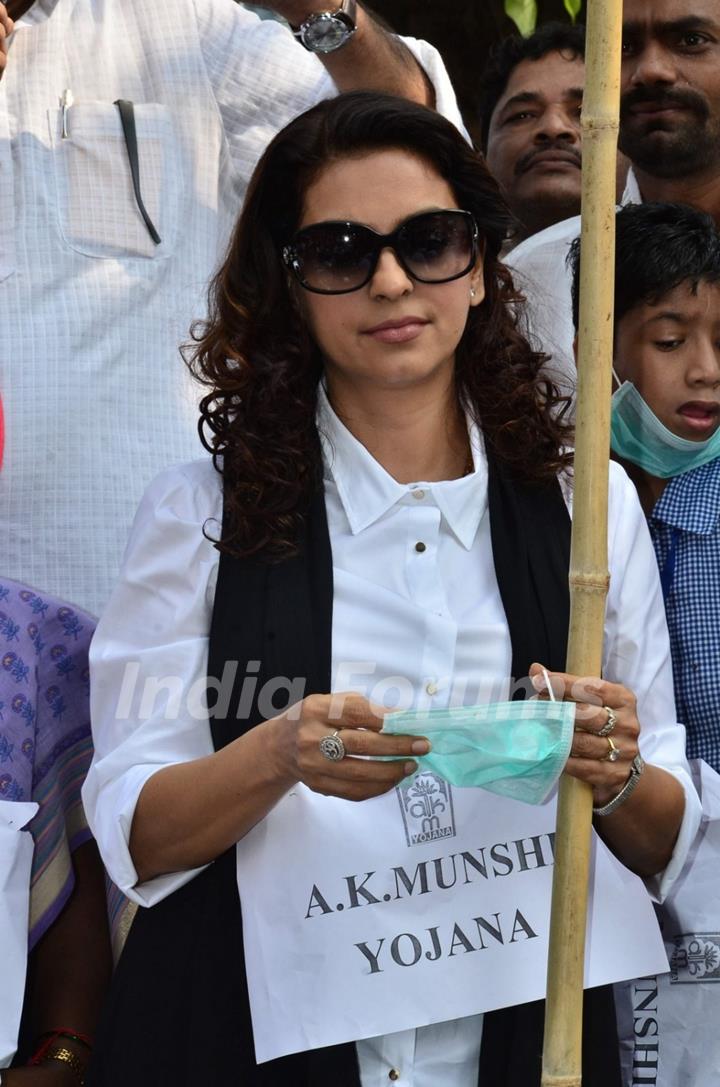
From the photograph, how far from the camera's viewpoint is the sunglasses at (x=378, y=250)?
217 centimetres

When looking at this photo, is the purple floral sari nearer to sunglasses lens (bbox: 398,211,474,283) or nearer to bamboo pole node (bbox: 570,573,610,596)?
sunglasses lens (bbox: 398,211,474,283)

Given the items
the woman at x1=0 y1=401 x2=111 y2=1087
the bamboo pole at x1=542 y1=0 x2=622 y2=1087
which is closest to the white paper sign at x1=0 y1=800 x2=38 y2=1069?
the woman at x1=0 y1=401 x2=111 y2=1087

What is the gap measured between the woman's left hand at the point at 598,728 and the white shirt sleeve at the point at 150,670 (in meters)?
0.47

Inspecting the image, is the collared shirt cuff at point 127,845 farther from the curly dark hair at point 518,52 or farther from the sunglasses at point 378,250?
the curly dark hair at point 518,52

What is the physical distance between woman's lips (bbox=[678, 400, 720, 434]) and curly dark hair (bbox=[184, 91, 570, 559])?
1.00ft

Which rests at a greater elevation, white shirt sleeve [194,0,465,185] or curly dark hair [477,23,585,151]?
curly dark hair [477,23,585,151]

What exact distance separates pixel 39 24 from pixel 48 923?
1652mm

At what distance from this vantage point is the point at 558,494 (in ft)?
7.39

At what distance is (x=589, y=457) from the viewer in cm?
189

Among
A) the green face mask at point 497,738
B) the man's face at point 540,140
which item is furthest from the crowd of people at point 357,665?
the man's face at point 540,140

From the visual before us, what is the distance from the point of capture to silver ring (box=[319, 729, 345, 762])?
6.02 ft

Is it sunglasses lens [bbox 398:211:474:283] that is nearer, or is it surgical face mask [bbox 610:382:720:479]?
sunglasses lens [bbox 398:211:474:283]

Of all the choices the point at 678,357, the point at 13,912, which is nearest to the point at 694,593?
the point at 678,357

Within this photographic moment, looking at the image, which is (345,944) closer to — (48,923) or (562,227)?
(48,923)
